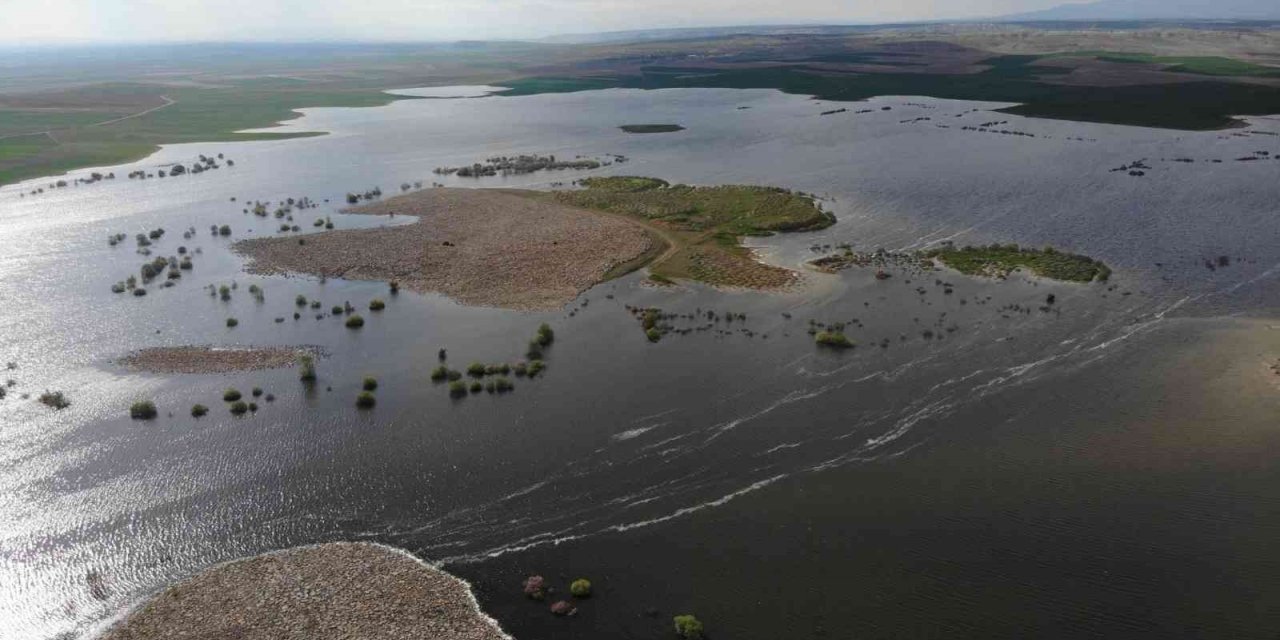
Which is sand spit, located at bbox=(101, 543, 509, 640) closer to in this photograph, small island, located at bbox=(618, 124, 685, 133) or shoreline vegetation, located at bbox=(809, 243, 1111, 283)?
shoreline vegetation, located at bbox=(809, 243, 1111, 283)

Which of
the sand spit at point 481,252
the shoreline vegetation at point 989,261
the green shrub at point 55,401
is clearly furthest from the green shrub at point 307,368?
the shoreline vegetation at point 989,261

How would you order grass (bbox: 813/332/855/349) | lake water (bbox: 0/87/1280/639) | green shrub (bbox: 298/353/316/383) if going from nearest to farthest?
lake water (bbox: 0/87/1280/639)
green shrub (bbox: 298/353/316/383)
grass (bbox: 813/332/855/349)

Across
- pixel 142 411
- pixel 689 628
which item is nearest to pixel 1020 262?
pixel 689 628

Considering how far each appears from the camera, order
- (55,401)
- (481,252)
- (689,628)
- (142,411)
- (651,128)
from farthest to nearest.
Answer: (651,128) → (481,252) → (55,401) → (142,411) → (689,628)

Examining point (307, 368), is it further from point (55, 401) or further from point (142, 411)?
point (55, 401)

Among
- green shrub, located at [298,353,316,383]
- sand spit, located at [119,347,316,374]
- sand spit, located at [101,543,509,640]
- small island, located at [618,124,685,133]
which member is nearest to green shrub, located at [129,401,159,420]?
sand spit, located at [119,347,316,374]

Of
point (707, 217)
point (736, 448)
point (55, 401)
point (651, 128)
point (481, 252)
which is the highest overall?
point (651, 128)
